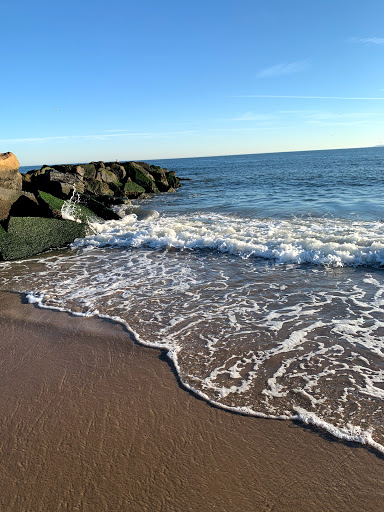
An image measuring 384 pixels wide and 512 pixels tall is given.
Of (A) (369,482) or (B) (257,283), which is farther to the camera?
(B) (257,283)

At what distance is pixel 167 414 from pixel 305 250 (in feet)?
19.5

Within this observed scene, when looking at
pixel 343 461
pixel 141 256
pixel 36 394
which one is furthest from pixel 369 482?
pixel 141 256

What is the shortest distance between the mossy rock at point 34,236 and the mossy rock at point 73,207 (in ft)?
3.37

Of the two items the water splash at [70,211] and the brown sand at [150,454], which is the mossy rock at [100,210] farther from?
the brown sand at [150,454]

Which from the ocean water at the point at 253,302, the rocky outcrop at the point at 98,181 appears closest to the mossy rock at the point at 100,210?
the rocky outcrop at the point at 98,181

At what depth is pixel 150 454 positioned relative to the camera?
8.84ft

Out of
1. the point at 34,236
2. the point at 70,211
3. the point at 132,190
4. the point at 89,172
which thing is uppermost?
the point at 89,172

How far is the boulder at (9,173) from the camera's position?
12.0m

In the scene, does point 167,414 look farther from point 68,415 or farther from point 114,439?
point 68,415

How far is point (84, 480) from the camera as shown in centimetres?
249

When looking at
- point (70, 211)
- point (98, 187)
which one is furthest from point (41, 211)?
point (98, 187)

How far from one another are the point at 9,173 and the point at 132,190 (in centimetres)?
1089

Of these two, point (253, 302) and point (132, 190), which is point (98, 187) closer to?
point (132, 190)

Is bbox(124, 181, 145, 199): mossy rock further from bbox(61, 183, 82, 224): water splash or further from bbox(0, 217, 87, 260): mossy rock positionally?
bbox(0, 217, 87, 260): mossy rock
